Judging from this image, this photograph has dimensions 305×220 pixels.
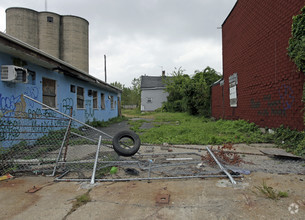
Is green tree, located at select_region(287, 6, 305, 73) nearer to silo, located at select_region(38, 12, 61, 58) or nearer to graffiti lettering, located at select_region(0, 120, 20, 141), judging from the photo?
graffiti lettering, located at select_region(0, 120, 20, 141)

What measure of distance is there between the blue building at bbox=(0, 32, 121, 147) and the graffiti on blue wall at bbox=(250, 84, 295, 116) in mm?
7166

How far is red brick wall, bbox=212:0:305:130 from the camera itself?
19.9 feet

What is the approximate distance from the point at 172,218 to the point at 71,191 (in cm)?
167

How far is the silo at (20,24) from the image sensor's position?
596 inches

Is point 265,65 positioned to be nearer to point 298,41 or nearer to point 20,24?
point 298,41

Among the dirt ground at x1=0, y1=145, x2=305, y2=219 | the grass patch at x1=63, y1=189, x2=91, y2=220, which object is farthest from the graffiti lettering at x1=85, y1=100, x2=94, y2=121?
the grass patch at x1=63, y1=189, x2=91, y2=220

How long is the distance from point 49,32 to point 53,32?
34 centimetres

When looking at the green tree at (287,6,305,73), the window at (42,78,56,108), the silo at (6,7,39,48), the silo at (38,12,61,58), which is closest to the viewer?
the green tree at (287,6,305,73)

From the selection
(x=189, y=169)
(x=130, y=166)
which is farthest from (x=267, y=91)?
(x=130, y=166)

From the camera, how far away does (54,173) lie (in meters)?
3.75

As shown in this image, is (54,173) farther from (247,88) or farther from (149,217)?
(247,88)

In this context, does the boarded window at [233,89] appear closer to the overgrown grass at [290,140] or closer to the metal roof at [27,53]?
the overgrown grass at [290,140]

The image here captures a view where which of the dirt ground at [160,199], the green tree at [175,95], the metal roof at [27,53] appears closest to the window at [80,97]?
the metal roof at [27,53]

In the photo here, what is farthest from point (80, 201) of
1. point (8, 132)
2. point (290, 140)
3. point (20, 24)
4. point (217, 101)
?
point (20, 24)
